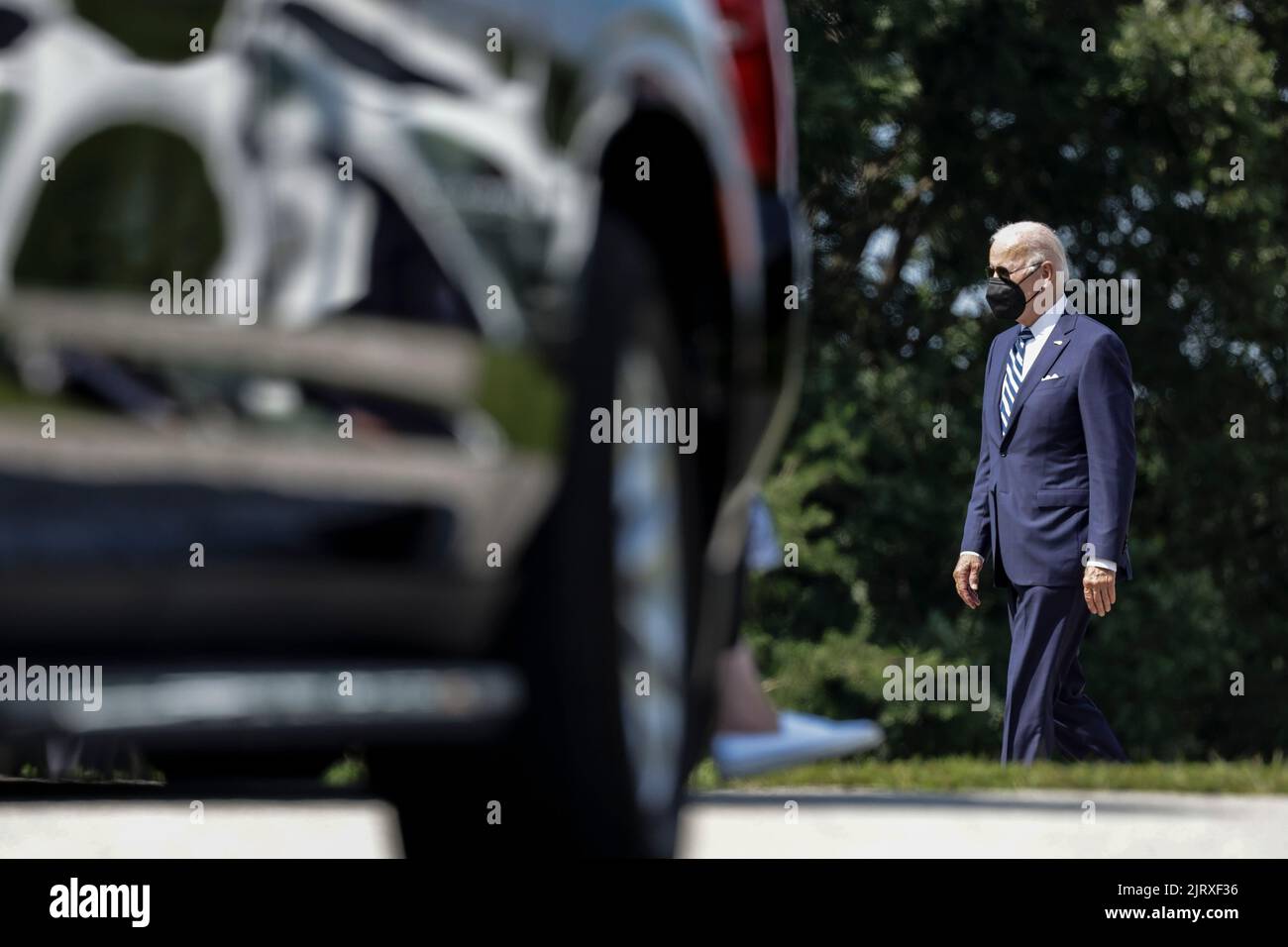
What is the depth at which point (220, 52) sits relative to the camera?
2.80 m

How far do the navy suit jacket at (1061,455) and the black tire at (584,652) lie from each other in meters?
1.74

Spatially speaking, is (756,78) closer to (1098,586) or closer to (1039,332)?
(1039,332)

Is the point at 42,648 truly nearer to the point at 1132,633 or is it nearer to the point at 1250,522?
the point at 1132,633

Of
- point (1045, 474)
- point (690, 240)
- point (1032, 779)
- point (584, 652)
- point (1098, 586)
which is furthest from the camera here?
point (1032, 779)

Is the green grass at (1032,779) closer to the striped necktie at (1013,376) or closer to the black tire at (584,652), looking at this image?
the striped necktie at (1013,376)

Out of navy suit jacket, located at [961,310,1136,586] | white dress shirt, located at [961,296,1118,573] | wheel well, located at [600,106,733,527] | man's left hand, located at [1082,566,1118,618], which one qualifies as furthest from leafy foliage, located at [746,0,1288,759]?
wheel well, located at [600,106,733,527]

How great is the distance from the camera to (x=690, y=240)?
140 inches

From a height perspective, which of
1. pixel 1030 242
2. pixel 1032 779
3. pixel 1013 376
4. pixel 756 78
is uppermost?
pixel 756 78

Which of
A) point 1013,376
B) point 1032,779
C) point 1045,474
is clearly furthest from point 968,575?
point 1032,779

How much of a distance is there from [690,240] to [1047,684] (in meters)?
1.83

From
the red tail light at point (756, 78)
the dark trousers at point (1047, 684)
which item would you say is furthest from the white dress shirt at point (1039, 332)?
the red tail light at point (756, 78)

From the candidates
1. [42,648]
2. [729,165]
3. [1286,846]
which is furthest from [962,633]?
[42,648]

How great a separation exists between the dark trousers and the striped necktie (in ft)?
1.23

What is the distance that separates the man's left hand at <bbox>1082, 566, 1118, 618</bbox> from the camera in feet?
15.5
